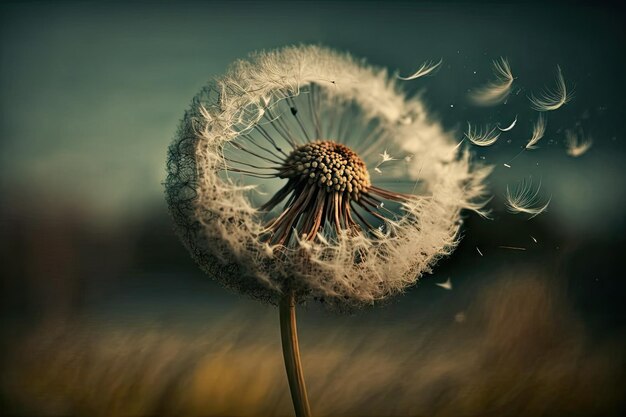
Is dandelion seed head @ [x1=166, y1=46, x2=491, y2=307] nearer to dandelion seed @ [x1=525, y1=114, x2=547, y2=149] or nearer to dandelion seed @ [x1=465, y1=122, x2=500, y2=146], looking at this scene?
dandelion seed @ [x1=465, y1=122, x2=500, y2=146]

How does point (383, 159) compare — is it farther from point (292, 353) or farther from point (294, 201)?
point (292, 353)

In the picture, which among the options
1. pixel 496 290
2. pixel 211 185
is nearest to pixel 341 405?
pixel 496 290

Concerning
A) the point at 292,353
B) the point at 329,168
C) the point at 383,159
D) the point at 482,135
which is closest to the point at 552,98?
the point at 482,135

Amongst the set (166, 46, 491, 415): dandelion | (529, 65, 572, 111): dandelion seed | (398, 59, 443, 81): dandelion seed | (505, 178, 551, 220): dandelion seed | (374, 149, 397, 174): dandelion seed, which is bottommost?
(166, 46, 491, 415): dandelion

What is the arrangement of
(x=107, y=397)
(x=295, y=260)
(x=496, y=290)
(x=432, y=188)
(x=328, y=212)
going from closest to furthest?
(x=295, y=260) < (x=328, y=212) < (x=432, y=188) < (x=107, y=397) < (x=496, y=290)

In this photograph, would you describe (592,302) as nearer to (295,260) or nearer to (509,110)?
(509,110)

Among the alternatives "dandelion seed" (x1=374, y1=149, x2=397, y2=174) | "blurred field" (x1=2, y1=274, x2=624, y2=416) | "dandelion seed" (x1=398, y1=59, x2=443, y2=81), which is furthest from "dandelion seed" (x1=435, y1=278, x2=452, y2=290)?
"dandelion seed" (x1=398, y1=59, x2=443, y2=81)
